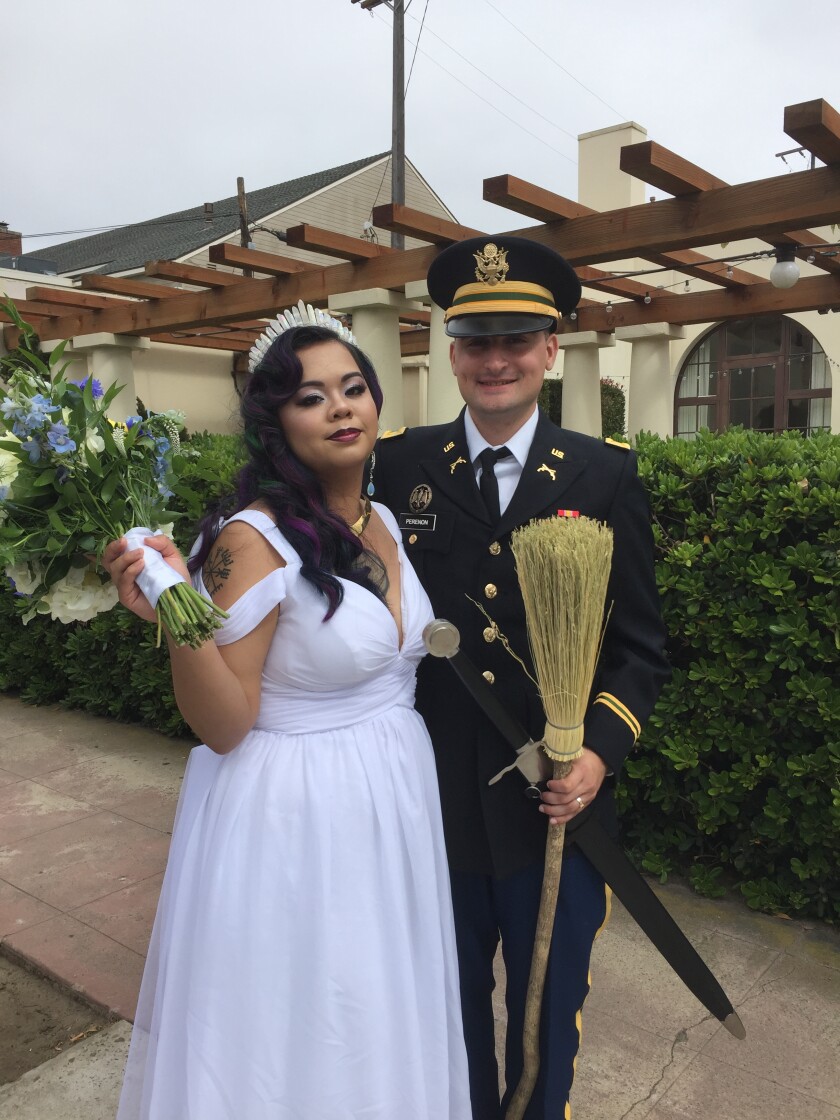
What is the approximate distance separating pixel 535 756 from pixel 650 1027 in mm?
1429

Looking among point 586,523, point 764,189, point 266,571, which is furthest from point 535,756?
point 764,189

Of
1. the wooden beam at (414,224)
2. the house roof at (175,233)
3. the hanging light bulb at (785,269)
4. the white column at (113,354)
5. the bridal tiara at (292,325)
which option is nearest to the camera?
the bridal tiara at (292,325)

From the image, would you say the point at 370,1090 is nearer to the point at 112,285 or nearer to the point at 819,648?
the point at 819,648

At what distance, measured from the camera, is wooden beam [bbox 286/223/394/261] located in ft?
24.0

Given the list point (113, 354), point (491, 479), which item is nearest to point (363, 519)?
point (491, 479)

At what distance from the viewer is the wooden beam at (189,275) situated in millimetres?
8852

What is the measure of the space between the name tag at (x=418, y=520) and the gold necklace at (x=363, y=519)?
91 mm

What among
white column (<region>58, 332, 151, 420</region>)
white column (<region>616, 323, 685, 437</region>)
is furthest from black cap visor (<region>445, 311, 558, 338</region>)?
white column (<region>58, 332, 151, 420</region>)

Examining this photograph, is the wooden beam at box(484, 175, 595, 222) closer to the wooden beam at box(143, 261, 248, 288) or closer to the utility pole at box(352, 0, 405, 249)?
the wooden beam at box(143, 261, 248, 288)

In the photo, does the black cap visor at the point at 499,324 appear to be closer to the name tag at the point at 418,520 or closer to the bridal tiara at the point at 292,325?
the bridal tiara at the point at 292,325

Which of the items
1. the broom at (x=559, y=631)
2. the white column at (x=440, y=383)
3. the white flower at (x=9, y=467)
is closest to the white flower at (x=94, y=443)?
the white flower at (x=9, y=467)

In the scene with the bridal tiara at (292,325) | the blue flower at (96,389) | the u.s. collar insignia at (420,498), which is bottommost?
the u.s. collar insignia at (420,498)

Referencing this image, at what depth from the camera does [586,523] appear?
1.72 m

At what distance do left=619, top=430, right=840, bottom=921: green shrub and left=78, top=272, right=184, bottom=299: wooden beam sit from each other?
301 inches
